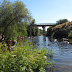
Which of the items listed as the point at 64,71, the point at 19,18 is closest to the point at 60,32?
the point at 19,18

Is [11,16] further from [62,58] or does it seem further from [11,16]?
[62,58]

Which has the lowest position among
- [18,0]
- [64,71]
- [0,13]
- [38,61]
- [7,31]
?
[64,71]

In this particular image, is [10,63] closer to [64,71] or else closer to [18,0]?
[64,71]

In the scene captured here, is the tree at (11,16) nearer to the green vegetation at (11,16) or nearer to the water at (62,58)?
the green vegetation at (11,16)

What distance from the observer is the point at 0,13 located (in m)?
19.7

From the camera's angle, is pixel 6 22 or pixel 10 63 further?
pixel 6 22

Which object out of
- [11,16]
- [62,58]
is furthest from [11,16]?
[62,58]

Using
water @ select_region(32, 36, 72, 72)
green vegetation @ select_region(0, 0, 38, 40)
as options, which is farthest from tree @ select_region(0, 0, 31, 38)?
water @ select_region(32, 36, 72, 72)

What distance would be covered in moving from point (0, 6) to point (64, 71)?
1717cm

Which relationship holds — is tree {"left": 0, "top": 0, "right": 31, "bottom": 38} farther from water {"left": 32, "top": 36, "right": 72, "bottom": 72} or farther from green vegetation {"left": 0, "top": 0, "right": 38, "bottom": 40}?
water {"left": 32, "top": 36, "right": 72, "bottom": 72}

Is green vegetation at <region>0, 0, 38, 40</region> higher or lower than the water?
higher

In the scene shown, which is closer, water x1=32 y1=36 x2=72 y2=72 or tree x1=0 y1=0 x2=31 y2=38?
water x1=32 y1=36 x2=72 y2=72

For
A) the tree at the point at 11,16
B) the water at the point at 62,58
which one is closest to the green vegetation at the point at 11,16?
the tree at the point at 11,16

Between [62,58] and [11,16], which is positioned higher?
[11,16]
